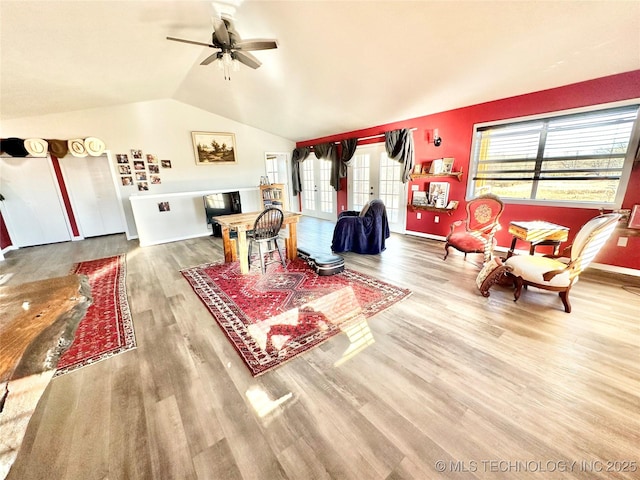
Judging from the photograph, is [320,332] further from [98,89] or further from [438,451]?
[98,89]

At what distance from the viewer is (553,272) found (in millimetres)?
2359

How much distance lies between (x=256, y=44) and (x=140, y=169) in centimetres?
461

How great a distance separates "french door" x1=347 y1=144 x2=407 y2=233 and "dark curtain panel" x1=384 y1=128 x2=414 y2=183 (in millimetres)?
238

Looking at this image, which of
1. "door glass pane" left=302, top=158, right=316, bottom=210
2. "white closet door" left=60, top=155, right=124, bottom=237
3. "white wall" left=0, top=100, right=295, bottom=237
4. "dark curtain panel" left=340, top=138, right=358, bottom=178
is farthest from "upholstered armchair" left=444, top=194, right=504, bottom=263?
"white closet door" left=60, top=155, right=124, bottom=237

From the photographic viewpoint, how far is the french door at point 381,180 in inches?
212

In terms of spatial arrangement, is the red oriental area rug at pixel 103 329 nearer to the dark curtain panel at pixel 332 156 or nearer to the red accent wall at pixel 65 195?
the red accent wall at pixel 65 195

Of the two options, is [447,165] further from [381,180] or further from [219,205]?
[219,205]

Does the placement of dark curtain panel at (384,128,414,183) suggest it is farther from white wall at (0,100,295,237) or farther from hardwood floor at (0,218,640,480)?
white wall at (0,100,295,237)

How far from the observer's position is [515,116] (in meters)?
3.64

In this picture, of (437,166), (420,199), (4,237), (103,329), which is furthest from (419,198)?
(4,237)

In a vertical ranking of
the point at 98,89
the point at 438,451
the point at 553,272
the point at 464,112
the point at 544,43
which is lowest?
the point at 438,451

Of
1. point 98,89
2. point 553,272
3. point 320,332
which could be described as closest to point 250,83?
point 98,89

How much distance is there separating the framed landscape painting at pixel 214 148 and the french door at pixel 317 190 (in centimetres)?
209

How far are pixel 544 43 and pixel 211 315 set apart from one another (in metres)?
4.33
